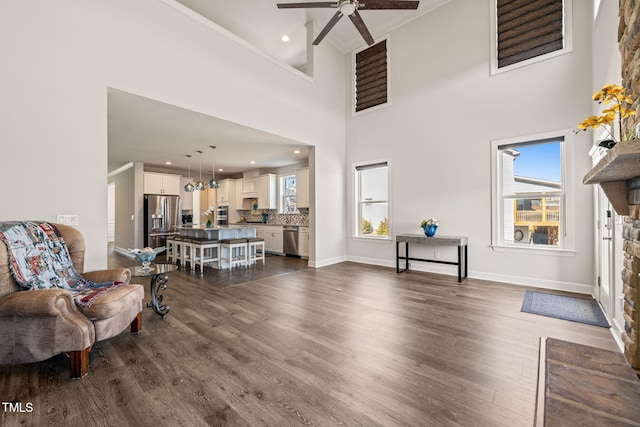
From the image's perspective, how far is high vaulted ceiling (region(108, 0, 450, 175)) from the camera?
416 centimetres

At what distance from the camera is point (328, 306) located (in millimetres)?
3471

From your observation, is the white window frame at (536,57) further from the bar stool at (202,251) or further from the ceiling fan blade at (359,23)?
the bar stool at (202,251)

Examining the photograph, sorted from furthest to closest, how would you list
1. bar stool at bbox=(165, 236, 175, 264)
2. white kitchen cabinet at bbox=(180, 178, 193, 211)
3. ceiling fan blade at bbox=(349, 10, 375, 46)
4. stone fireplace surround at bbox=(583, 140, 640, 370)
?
white kitchen cabinet at bbox=(180, 178, 193, 211)
bar stool at bbox=(165, 236, 175, 264)
ceiling fan blade at bbox=(349, 10, 375, 46)
stone fireplace surround at bbox=(583, 140, 640, 370)

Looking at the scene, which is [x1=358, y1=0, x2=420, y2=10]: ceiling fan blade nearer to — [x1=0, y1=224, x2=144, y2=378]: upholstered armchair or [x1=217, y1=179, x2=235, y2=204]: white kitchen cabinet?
[x1=0, y1=224, x2=144, y2=378]: upholstered armchair

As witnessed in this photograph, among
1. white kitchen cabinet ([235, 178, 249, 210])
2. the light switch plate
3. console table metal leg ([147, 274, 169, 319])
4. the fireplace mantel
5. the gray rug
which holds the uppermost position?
white kitchen cabinet ([235, 178, 249, 210])

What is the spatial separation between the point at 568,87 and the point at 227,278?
618 cm

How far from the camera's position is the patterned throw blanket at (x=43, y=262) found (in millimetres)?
2131

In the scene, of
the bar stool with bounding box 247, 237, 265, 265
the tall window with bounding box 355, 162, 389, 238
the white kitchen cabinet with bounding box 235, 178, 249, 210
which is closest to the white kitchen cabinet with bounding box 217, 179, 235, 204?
the white kitchen cabinet with bounding box 235, 178, 249, 210

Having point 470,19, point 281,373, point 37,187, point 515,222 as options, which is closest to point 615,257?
point 515,222

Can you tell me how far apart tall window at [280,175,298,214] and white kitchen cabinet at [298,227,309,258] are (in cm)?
120

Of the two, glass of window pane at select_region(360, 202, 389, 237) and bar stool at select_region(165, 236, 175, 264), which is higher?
glass of window pane at select_region(360, 202, 389, 237)

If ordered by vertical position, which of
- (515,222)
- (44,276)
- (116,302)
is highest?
(515,222)

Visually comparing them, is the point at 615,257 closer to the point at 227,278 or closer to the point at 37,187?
the point at 227,278

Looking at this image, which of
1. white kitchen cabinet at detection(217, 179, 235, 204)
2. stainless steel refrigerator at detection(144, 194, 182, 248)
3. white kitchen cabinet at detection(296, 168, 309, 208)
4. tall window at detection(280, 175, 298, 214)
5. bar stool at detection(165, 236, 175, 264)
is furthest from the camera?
white kitchen cabinet at detection(217, 179, 235, 204)
